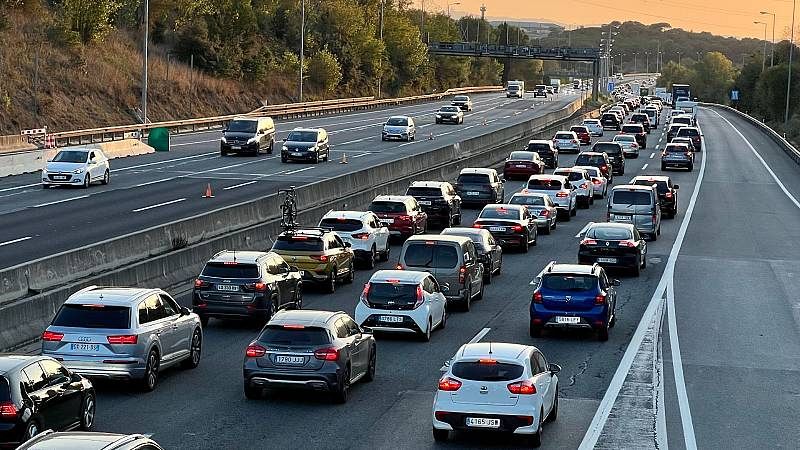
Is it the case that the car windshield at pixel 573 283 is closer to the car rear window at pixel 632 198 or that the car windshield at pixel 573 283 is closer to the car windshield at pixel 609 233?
the car windshield at pixel 609 233

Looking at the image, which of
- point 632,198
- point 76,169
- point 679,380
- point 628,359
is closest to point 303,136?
point 76,169

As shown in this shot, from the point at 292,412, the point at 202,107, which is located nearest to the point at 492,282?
the point at 292,412

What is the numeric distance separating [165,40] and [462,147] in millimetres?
50403

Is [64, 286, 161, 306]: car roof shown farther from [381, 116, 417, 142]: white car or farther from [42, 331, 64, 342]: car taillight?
[381, 116, 417, 142]: white car

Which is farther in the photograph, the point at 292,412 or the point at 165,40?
the point at 165,40

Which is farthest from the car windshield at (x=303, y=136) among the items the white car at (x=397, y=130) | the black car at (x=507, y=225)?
the black car at (x=507, y=225)

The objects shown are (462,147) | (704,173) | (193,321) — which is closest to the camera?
→ (193,321)

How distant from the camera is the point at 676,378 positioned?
23719mm

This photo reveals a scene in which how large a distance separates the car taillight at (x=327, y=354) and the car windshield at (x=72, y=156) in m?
34.1

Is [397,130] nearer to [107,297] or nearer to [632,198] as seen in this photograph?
[632,198]

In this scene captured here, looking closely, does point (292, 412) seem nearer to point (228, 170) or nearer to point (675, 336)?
point (675, 336)

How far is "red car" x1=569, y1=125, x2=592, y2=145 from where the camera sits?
90.1m

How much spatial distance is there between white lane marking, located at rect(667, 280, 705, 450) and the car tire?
7876 mm

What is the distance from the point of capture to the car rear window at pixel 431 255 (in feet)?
99.3
